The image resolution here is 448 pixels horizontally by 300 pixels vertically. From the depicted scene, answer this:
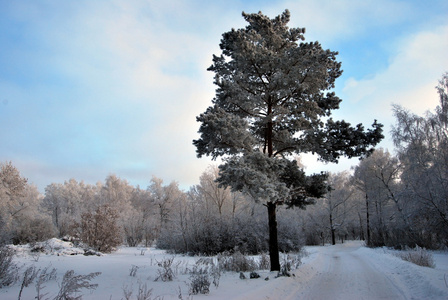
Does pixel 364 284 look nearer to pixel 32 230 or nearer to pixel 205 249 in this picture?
pixel 205 249

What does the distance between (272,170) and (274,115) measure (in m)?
2.29

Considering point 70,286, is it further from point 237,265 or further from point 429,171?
point 429,171

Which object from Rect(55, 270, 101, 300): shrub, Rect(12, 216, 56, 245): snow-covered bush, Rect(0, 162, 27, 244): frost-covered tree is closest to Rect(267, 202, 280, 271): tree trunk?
Rect(55, 270, 101, 300): shrub

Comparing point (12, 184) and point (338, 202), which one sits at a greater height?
point (12, 184)

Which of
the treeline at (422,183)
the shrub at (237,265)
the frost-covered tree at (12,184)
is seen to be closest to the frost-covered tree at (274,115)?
the shrub at (237,265)

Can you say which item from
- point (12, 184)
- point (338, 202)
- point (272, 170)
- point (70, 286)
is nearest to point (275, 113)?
point (272, 170)

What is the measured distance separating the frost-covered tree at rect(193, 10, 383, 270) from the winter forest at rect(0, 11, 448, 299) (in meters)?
0.04

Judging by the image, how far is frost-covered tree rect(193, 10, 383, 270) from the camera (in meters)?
8.41

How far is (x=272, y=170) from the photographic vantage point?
8914 millimetres

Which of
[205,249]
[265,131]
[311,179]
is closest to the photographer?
[311,179]

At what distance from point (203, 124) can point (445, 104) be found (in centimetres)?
1969

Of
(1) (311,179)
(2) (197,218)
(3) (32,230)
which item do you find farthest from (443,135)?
(3) (32,230)

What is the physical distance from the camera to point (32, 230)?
68.5 feet

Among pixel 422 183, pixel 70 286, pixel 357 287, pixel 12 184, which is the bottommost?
pixel 357 287
